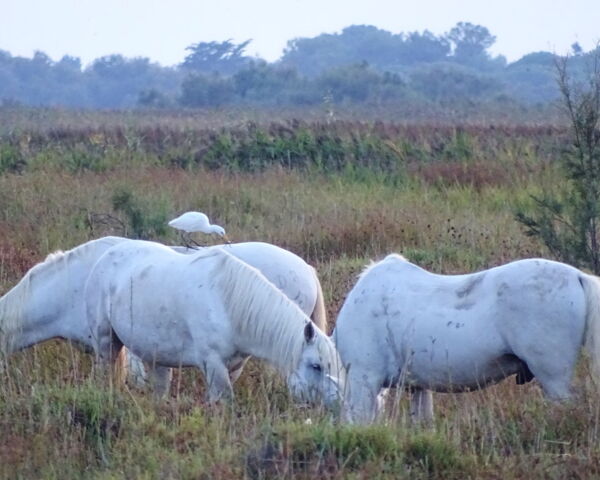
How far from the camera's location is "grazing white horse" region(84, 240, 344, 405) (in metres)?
6.71

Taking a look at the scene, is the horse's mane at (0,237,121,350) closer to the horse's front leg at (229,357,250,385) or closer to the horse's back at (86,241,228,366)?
the horse's back at (86,241,228,366)

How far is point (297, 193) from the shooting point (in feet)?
53.3

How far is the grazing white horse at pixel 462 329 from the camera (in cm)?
611

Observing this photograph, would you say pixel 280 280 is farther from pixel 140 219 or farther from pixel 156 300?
pixel 140 219

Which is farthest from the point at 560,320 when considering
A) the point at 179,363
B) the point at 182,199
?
the point at 182,199

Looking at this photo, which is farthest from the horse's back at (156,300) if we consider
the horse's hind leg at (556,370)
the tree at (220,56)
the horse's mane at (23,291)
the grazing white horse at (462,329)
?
the tree at (220,56)

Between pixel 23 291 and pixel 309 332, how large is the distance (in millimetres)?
2458

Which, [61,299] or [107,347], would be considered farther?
[61,299]

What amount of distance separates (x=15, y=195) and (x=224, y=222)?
118 inches

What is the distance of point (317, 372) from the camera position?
6688 mm

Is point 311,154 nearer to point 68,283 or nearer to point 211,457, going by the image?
point 68,283

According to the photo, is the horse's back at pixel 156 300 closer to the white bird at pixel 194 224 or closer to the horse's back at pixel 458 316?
the white bird at pixel 194 224

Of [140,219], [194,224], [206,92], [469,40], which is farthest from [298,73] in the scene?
[194,224]

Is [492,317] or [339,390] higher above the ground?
[492,317]
